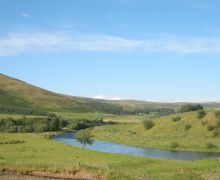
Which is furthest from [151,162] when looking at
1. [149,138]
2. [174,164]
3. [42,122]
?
[42,122]

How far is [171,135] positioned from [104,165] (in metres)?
82.9

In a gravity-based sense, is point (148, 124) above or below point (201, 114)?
below

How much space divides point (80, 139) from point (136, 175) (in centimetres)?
8877

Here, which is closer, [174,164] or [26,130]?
[174,164]

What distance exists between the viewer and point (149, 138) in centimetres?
13900

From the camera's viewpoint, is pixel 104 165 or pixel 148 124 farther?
pixel 148 124

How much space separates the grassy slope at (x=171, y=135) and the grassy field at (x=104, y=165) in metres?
53.5

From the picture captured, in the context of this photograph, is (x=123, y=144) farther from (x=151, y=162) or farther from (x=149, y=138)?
(x=151, y=162)

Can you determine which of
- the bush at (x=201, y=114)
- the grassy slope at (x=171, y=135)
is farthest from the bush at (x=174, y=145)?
the bush at (x=201, y=114)

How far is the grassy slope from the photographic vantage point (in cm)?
12316

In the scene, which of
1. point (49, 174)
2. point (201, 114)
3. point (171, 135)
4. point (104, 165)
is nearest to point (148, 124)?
point (171, 135)

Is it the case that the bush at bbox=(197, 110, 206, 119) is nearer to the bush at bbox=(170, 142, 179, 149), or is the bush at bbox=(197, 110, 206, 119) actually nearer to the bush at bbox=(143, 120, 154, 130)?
the bush at bbox=(143, 120, 154, 130)

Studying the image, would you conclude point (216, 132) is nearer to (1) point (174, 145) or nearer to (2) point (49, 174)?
(1) point (174, 145)

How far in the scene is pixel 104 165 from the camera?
59.6m
